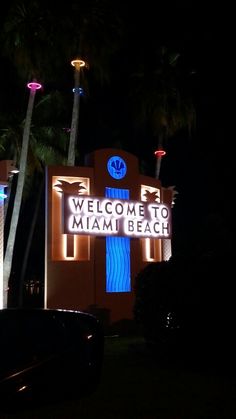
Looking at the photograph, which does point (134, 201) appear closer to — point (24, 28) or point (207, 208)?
point (24, 28)

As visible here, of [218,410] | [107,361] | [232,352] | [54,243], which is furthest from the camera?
[54,243]

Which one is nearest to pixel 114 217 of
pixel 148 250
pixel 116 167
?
pixel 116 167

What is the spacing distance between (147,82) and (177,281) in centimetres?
1368

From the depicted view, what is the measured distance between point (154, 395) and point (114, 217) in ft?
32.9

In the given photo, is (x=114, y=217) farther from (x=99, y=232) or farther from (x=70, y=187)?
(x=70, y=187)

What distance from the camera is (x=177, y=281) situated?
41.5 ft

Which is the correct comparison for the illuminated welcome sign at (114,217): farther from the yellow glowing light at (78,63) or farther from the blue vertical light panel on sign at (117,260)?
the yellow glowing light at (78,63)

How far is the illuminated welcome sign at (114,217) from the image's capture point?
17375 millimetres

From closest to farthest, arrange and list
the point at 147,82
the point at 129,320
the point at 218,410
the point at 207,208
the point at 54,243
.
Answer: the point at 218,410, the point at 54,243, the point at 129,320, the point at 147,82, the point at 207,208

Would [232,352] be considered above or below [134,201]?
below

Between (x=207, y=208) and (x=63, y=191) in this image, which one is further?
(x=207, y=208)

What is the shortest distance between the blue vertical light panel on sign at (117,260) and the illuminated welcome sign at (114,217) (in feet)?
1.66

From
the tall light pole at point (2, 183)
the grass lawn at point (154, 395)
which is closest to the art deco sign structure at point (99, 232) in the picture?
the tall light pole at point (2, 183)

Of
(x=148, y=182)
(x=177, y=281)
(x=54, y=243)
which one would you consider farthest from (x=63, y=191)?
(x=177, y=281)
